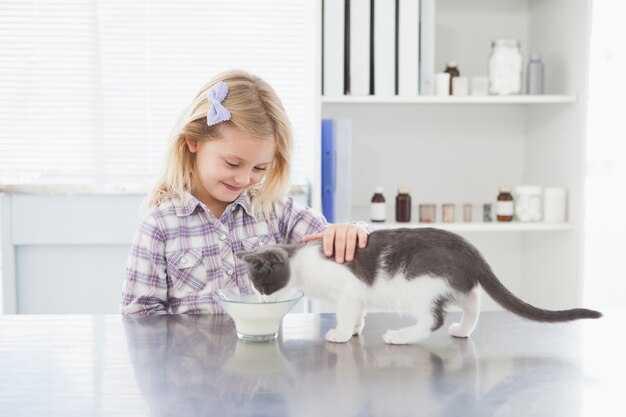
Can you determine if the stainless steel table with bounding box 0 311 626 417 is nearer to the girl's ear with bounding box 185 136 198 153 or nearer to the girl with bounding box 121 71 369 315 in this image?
the girl with bounding box 121 71 369 315

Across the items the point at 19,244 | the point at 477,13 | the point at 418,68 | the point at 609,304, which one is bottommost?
the point at 609,304

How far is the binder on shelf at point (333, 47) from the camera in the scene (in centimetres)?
231

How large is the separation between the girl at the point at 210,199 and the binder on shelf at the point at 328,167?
2.19ft

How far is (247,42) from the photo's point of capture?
9.17 feet

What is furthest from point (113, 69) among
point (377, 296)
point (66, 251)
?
point (377, 296)

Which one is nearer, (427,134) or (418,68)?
(418,68)

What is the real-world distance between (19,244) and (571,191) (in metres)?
1.94

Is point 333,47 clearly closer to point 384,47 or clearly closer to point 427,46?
point 384,47

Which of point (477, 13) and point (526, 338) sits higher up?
point (477, 13)

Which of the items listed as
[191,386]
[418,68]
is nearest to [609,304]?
[418,68]

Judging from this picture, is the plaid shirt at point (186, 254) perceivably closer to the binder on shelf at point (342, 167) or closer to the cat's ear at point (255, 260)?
the cat's ear at point (255, 260)

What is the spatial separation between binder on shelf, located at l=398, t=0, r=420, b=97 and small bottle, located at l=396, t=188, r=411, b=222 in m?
0.33

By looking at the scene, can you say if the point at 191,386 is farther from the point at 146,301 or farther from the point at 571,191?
the point at 571,191

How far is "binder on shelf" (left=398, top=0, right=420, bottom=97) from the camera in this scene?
2.33 metres
